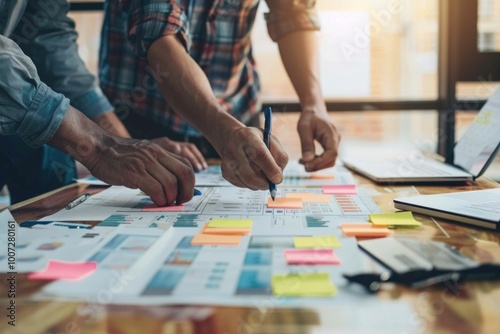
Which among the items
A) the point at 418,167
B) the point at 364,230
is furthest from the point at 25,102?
the point at 418,167

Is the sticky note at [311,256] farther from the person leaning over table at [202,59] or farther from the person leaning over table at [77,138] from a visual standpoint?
the person leaning over table at [202,59]

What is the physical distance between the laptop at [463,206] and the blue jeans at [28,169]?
0.87 metres

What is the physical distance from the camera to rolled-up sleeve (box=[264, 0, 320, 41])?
1.54 m

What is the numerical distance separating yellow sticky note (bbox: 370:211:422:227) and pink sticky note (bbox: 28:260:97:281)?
402mm

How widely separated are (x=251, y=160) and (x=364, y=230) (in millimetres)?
267

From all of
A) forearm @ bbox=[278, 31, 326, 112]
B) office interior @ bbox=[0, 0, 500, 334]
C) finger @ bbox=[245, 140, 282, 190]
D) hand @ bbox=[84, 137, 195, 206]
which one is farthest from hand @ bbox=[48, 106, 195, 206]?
office interior @ bbox=[0, 0, 500, 334]

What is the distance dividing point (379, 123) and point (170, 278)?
2.22 meters

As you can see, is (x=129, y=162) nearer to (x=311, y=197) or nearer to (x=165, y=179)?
(x=165, y=179)

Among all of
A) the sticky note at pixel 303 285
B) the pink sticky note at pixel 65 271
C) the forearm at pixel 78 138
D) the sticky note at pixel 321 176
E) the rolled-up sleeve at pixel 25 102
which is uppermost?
the rolled-up sleeve at pixel 25 102

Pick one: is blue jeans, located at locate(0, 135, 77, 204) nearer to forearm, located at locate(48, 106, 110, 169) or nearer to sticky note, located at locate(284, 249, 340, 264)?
forearm, located at locate(48, 106, 110, 169)

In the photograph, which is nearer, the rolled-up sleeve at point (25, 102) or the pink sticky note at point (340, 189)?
the rolled-up sleeve at point (25, 102)

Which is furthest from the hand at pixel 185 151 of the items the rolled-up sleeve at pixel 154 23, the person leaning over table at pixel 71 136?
the person leaning over table at pixel 71 136

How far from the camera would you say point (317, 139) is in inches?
51.6

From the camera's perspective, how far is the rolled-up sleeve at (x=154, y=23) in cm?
115
